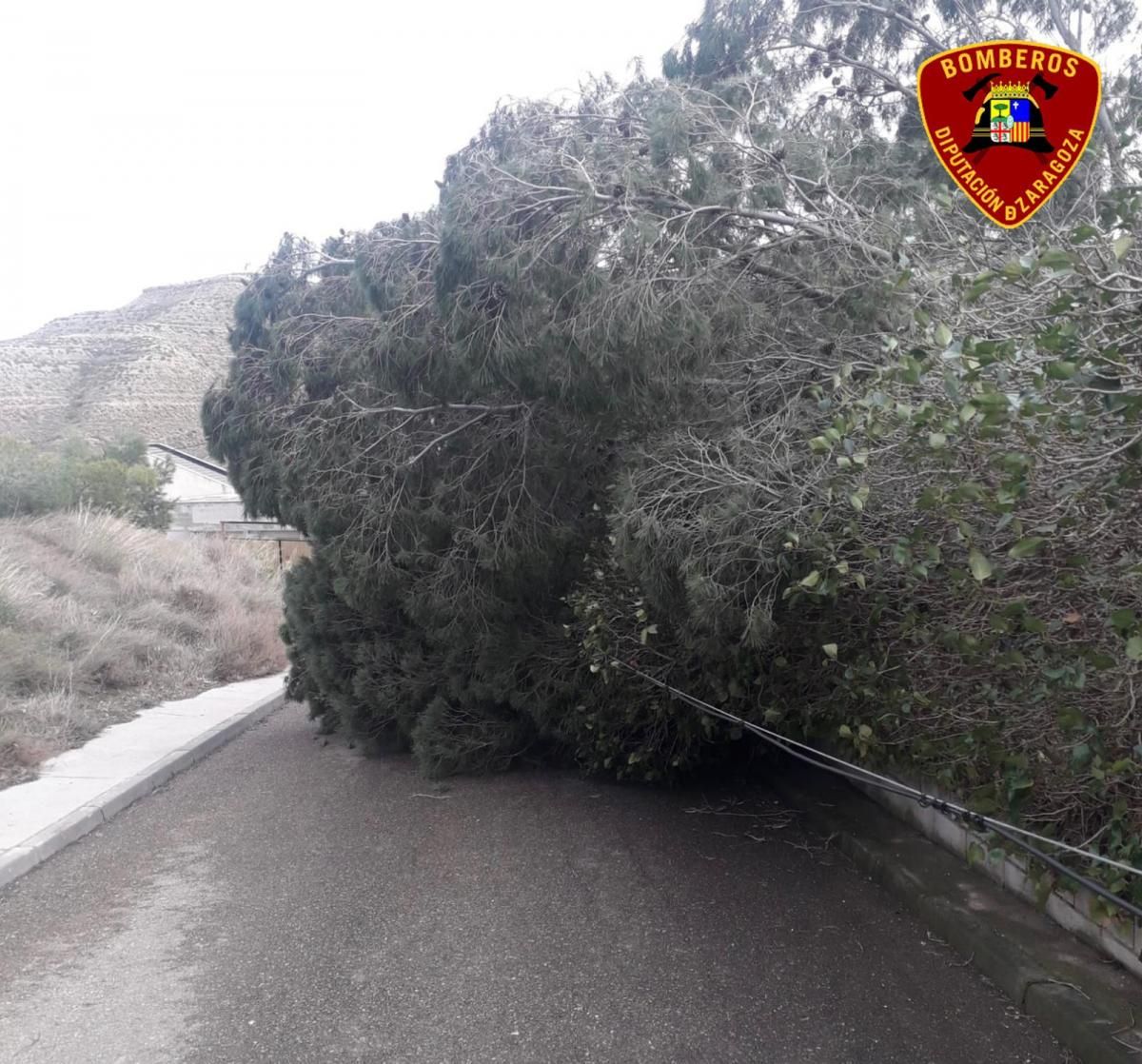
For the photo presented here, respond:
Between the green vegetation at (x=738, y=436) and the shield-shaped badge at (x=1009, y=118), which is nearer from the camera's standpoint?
the green vegetation at (x=738, y=436)

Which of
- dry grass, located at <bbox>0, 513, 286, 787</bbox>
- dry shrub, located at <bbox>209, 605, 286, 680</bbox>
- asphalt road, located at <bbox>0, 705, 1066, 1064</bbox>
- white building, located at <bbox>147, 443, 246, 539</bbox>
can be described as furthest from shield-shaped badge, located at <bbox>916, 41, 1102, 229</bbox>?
white building, located at <bbox>147, 443, 246, 539</bbox>

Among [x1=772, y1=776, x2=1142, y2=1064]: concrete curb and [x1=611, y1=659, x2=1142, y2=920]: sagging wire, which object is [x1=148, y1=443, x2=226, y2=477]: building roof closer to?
[x1=611, y1=659, x2=1142, y2=920]: sagging wire

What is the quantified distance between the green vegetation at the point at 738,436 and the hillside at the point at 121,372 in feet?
150

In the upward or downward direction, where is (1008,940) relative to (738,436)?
downward

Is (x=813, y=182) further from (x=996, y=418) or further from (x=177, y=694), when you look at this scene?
(x=177, y=694)

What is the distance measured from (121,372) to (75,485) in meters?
36.0

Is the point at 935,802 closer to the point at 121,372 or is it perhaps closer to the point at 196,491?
the point at 196,491

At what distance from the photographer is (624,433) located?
659 cm

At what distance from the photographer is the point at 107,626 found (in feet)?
46.6

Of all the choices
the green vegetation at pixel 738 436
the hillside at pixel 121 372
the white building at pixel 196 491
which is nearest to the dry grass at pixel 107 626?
the green vegetation at pixel 738 436

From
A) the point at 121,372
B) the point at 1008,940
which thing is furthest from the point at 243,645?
the point at 121,372

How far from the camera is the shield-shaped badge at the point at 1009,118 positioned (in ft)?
19.8

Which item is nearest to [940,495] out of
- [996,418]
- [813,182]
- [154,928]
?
[996,418]

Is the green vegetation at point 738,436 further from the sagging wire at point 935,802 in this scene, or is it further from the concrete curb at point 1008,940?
the concrete curb at point 1008,940
